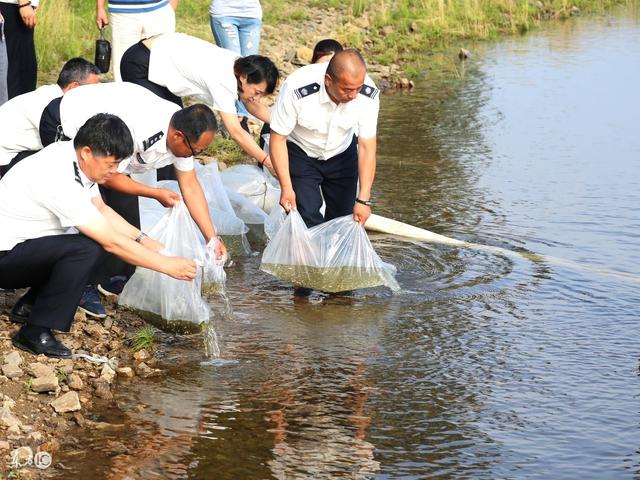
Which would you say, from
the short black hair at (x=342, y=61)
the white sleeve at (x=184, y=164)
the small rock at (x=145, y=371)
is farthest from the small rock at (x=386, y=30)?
the small rock at (x=145, y=371)

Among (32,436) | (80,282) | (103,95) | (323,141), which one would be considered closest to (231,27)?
(323,141)

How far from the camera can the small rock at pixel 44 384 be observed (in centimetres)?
466

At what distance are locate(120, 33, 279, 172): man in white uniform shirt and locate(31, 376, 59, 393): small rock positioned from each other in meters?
2.10

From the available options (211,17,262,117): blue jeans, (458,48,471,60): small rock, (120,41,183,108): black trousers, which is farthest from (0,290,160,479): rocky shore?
(458,48,471,60): small rock

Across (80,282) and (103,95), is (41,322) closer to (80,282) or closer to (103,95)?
(80,282)

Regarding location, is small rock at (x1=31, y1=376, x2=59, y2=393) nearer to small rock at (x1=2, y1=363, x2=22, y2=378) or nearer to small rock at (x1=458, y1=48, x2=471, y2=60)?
small rock at (x1=2, y1=363, x2=22, y2=378)

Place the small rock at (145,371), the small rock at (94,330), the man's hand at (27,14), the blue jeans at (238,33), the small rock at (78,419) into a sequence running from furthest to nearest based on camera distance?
the blue jeans at (238,33) → the man's hand at (27,14) → the small rock at (94,330) → the small rock at (145,371) → the small rock at (78,419)

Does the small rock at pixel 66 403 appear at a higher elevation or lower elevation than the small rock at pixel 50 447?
higher

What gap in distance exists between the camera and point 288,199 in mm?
6090

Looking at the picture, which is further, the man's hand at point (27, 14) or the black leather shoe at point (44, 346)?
the man's hand at point (27, 14)

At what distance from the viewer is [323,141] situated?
614 cm

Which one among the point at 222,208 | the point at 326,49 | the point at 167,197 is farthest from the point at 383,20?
the point at 167,197

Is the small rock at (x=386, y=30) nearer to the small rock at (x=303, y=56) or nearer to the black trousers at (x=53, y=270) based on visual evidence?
the small rock at (x=303, y=56)

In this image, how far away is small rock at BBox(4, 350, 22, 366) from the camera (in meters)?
4.80
